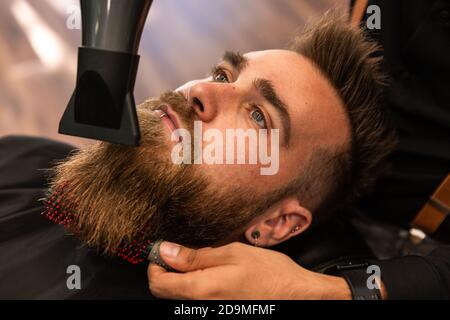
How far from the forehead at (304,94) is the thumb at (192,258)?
0.32 metres

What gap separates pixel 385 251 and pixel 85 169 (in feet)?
3.31

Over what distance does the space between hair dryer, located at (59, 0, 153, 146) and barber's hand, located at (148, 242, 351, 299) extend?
0.29 meters

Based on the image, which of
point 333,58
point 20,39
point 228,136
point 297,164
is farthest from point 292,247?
point 20,39

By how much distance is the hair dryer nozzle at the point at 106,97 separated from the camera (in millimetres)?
765

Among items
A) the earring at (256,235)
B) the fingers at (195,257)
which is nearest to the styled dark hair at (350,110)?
the earring at (256,235)

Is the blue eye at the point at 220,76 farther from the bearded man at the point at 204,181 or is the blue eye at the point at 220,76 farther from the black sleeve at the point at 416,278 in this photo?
the black sleeve at the point at 416,278

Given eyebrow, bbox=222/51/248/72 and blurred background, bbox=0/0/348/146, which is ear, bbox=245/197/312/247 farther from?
blurred background, bbox=0/0/348/146

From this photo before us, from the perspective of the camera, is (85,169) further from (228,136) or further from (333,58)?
(333,58)

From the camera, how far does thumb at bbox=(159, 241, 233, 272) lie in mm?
906

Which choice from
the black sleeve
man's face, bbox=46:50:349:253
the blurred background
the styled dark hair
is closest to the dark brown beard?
man's face, bbox=46:50:349:253

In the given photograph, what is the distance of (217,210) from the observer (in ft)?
3.26

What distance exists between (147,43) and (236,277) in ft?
5.81

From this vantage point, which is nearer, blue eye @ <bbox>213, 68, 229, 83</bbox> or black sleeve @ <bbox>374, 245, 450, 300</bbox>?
black sleeve @ <bbox>374, 245, 450, 300</bbox>

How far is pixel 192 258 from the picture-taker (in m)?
0.92
